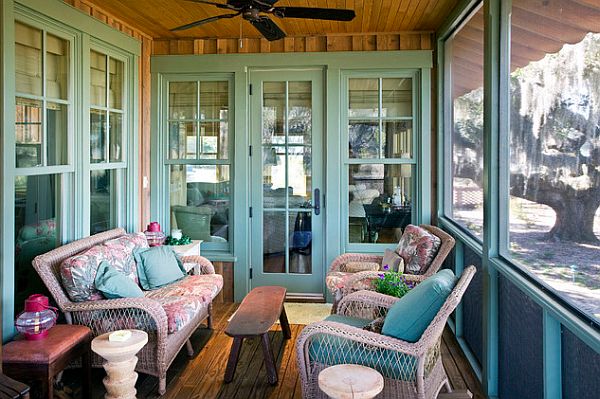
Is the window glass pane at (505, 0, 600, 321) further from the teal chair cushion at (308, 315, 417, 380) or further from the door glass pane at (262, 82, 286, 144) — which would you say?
the door glass pane at (262, 82, 286, 144)

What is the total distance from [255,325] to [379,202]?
2427mm

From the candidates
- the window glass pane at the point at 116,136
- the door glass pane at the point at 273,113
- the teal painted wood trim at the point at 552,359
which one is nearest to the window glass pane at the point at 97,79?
the window glass pane at the point at 116,136

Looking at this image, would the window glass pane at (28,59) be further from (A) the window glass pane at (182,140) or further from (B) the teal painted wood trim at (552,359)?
(B) the teal painted wood trim at (552,359)

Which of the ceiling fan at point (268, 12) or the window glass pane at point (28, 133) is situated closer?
the ceiling fan at point (268, 12)

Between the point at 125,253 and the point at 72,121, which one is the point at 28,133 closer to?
the point at 72,121

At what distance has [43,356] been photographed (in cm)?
278

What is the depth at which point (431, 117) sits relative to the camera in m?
5.27

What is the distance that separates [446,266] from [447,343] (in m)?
0.84

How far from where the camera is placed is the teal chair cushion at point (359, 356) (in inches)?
104

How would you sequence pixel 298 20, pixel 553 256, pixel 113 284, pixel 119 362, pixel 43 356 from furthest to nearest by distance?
pixel 298 20 → pixel 113 284 → pixel 119 362 → pixel 43 356 → pixel 553 256

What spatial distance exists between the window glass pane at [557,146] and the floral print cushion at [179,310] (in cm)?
207

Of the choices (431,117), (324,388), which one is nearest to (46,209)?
(324,388)

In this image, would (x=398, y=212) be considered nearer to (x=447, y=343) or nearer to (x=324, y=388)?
(x=447, y=343)

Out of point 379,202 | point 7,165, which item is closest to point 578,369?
point 7,165
